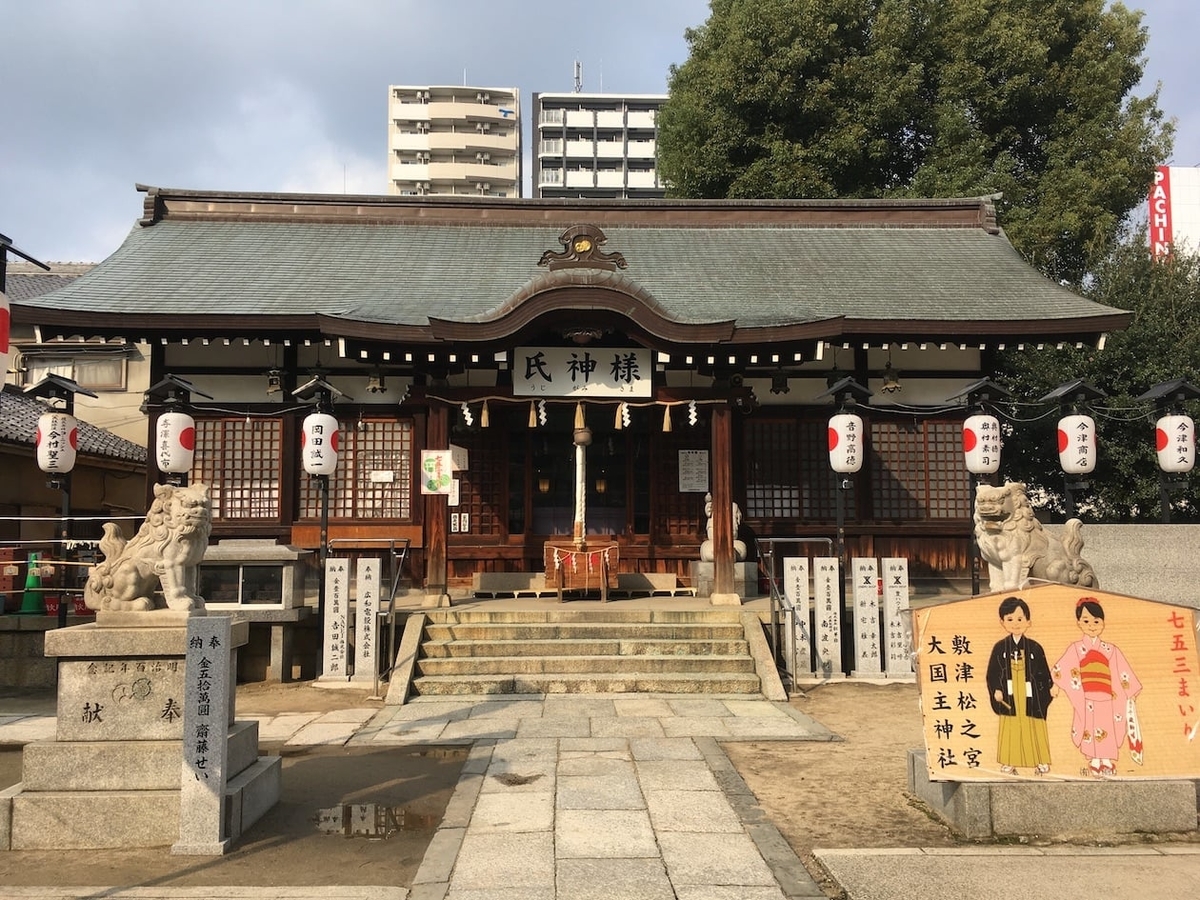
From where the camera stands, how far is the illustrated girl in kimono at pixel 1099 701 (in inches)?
203

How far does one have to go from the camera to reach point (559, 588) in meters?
11.6

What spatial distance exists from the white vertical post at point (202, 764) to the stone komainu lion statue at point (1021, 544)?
19.7 ft

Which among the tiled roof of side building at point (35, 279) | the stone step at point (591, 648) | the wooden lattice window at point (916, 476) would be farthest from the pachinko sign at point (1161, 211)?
the tiled roof of side building at point (35, 279)

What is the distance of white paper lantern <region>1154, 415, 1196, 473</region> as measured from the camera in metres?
10.8

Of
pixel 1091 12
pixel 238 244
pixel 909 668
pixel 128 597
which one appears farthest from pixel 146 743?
pixel 1091 12

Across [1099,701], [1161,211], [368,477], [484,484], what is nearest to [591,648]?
[484,484]

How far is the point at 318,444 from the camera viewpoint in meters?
10.9

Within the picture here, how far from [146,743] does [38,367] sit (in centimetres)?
1707

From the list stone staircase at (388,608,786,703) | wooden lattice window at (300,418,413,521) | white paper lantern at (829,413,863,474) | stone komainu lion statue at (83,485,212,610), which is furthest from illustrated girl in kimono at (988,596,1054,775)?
wooden lattice window at (300,418,413,521)

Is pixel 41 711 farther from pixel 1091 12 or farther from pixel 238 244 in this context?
pixel 1091 12

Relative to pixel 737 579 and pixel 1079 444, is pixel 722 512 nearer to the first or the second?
pixel 737 579

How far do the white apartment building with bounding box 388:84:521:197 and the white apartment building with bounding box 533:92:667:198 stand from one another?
8.85ft

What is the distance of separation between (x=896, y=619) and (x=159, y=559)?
8.56 meters

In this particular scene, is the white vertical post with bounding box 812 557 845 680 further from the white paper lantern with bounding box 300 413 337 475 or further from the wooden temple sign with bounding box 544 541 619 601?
the white paper lantern with bounding box 300 413 337 475
